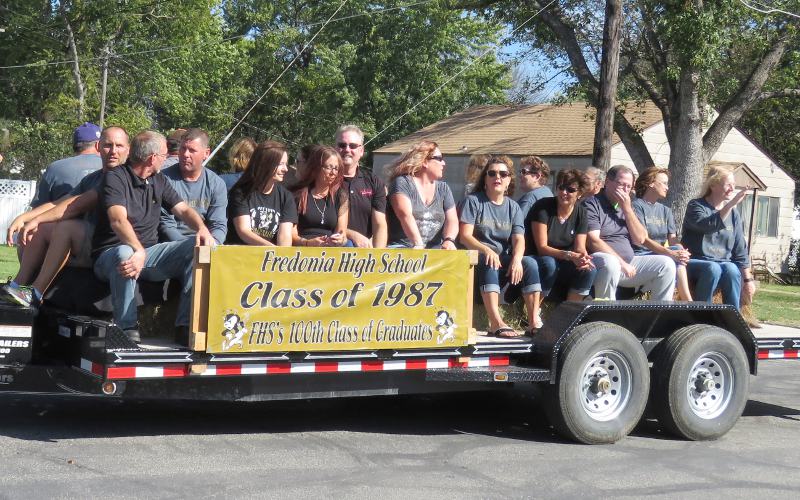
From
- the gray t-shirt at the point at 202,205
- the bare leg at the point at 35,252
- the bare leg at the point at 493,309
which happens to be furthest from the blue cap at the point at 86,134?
the bare leg at the point at 493,309

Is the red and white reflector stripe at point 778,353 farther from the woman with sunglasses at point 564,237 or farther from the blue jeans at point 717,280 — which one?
the woman with sunglasses at point 564,237

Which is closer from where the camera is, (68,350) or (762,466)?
(68,350)

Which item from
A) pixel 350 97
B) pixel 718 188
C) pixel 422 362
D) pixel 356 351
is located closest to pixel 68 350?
pixel 356 351

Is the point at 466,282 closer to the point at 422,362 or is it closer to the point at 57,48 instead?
the point at 422,362

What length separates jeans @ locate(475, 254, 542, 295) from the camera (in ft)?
24.4

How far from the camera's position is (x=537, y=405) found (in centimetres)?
869

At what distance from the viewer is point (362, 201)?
25.2 ft

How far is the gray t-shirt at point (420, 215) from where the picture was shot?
7.75m

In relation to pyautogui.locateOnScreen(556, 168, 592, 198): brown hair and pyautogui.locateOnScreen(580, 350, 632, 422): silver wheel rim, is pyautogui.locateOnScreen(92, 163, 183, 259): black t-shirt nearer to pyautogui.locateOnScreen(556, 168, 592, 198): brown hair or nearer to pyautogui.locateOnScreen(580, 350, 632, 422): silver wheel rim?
pyautogui.locateOnScreen(556, 168, 592, 198): brown hair

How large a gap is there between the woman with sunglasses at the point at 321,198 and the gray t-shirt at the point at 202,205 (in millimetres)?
534

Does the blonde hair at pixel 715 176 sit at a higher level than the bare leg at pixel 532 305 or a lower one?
higher

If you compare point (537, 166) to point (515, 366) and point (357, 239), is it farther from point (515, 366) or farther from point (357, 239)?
point (515, 366)

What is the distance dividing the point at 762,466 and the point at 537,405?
2.35m

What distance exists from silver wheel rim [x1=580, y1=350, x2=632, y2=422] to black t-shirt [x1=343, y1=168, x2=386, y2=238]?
198cm
